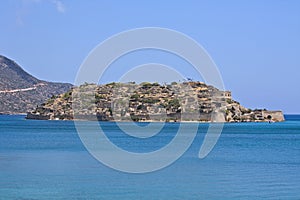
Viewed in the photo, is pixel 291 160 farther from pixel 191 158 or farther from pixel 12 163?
pixel 12 163

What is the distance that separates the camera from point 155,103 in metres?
189

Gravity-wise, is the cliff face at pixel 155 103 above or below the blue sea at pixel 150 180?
above

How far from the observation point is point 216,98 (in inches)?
7106

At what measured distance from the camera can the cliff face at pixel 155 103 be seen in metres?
180

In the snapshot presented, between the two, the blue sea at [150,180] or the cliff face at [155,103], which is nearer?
the blue sea at [150,180]

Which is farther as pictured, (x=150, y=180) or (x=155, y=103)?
(x=155, y=103)

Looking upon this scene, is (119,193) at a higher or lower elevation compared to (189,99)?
lower

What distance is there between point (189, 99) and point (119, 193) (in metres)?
153

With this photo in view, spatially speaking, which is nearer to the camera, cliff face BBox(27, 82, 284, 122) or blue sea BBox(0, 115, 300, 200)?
blue sea BBox(0, 115, 300, 200)

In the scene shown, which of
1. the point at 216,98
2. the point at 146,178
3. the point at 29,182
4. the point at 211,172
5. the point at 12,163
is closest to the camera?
the point at 29,182

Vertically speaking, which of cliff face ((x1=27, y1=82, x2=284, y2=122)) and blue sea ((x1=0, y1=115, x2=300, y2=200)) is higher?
cliff face ((x1=27, y1=82, x2=284, y2=122))

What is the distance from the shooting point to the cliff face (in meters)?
180

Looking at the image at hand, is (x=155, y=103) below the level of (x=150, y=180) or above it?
above

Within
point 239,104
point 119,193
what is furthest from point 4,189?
point 239,104
